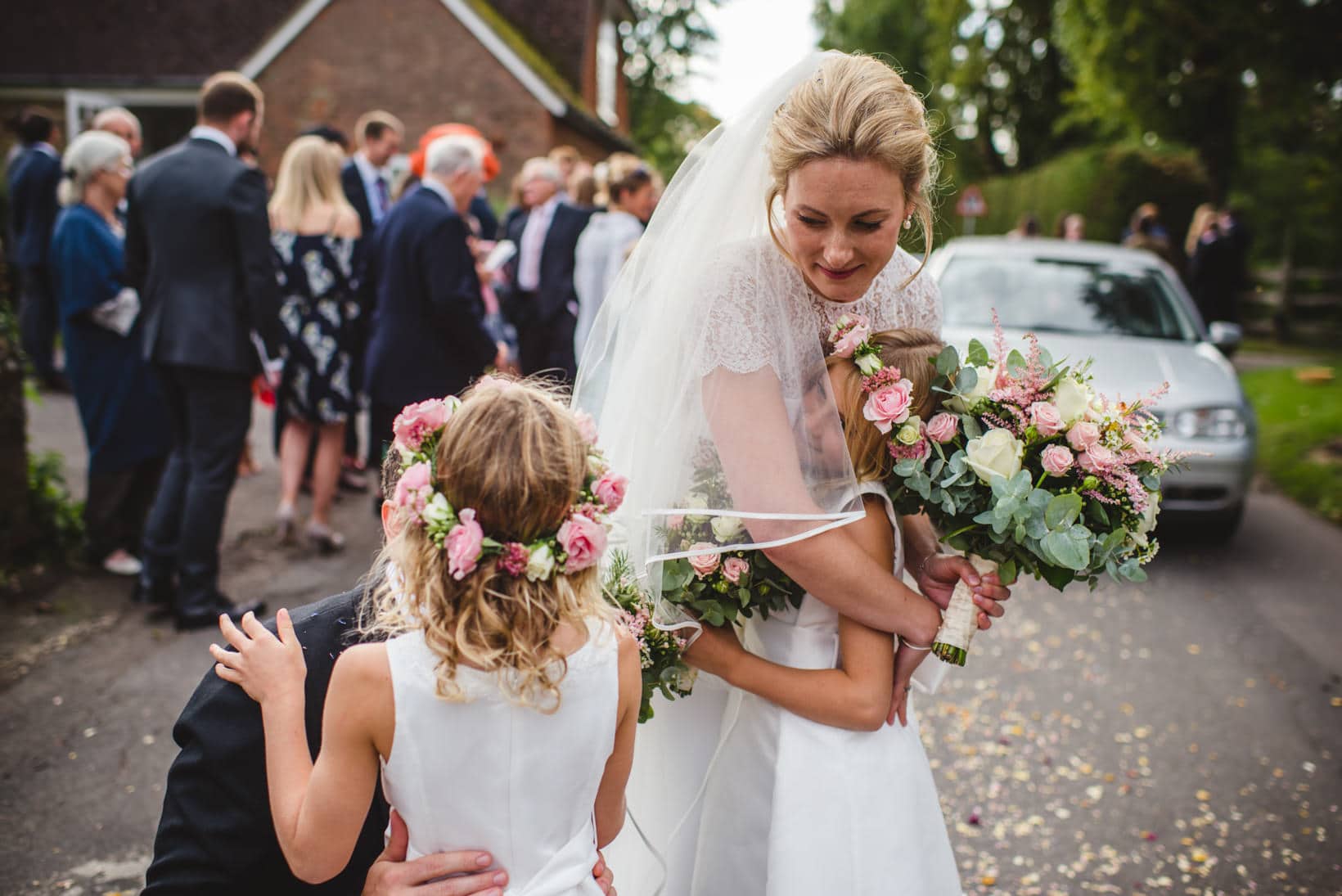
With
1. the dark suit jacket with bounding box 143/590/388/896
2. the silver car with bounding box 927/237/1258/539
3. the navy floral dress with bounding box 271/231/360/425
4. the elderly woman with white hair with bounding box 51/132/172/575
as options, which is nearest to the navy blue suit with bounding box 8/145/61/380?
the elderly woman with white hair with bounding box 51/132/172/575

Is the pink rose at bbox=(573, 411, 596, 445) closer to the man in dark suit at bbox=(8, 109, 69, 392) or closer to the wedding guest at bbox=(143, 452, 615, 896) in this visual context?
the wedding guest at bbox=(143, 452, 615, 896)

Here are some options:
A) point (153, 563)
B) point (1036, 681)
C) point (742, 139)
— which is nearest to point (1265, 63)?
point (1036, 681)

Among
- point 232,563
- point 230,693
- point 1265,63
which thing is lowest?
point 232,563

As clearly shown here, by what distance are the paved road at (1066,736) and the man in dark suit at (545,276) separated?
2438 millimetres

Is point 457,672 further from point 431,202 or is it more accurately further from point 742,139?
point 431,202

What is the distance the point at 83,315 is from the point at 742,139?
4.32 m

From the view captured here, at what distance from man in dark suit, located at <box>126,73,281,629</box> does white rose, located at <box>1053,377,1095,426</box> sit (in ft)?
12.1

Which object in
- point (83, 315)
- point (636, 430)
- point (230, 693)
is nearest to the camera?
point (230, 693)

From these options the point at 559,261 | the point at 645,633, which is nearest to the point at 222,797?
the point at 645,633

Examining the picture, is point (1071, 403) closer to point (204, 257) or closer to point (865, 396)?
point (865, 396)

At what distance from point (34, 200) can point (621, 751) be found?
28.0ft

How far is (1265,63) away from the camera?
9836mm

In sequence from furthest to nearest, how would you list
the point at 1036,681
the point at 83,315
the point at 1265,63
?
the point at 1265,63 → the point at 83,315 → the point at 1036,681

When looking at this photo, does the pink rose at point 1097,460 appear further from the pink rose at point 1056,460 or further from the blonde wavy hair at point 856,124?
the blonde wavy hair at point 856,124
